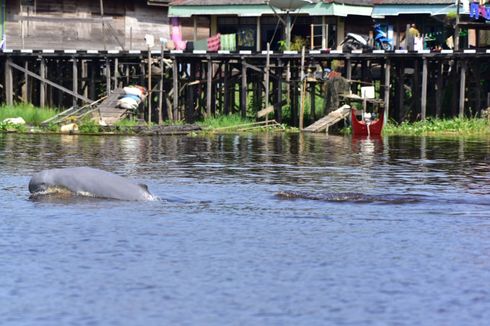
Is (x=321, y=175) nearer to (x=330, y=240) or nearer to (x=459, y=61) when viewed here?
(x=330, y=240)

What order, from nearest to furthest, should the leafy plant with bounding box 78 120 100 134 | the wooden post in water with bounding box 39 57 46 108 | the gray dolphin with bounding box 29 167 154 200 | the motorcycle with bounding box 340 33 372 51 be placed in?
the gray dolphin with bounding box 29 167 154 200
the leafy plant with bounding box 78 120 100 134
the motorcycle with bounding box 340 33 372 51
the wooden post in water with bounding box 39 57 46 108

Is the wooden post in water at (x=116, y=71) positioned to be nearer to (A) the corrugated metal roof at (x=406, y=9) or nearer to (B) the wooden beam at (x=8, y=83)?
(B) the wooden beam at (x=8, y=83)

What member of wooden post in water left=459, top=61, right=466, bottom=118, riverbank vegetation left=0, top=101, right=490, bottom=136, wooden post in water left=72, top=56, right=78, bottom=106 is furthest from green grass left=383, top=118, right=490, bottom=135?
wooden post in water left=72, top=56, right=78, bottom=106

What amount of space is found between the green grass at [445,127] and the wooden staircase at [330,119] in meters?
1.57

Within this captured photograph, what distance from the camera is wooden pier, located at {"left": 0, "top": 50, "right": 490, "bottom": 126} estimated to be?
42281 mm

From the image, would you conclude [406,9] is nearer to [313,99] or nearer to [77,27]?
[313,99]

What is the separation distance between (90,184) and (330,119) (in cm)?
2329

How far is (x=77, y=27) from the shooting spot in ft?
152

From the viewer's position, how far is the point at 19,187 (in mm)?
21578

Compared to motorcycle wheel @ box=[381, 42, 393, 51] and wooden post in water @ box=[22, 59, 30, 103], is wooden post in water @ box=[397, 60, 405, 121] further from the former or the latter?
wooden post in water @ box=[22, 59, 30, 103]

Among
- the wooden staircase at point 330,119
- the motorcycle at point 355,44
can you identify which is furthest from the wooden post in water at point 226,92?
the motorcycle at point 355,44

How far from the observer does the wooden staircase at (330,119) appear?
41.3 metres

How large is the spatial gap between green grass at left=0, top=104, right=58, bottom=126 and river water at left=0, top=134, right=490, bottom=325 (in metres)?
16.1

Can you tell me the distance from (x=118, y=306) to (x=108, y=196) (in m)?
7.17
